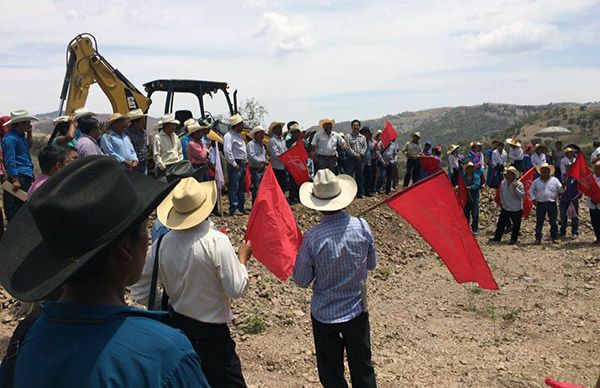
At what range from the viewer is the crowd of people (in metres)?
1.25

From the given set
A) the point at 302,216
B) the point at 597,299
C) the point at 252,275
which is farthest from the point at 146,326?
the point at 302,216

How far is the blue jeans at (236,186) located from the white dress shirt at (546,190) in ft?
22.8

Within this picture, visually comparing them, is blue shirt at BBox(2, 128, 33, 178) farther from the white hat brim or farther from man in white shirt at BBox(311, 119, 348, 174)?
man in white shirt at BBox(311, 119, 348, 174)

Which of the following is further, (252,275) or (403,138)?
(403,138)

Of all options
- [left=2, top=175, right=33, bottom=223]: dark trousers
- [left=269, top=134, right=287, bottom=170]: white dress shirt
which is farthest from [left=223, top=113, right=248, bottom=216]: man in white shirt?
[left=2, top=175, right=33, bottom=223]: dark trousers

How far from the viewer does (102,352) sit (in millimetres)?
1223

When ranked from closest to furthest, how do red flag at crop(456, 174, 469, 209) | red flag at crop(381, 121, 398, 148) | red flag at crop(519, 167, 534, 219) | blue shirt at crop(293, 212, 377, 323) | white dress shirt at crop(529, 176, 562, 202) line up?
blue shirt at crop(293, 212, 377, 323) → white dress shirt at crop(529, 176, 562, 202) → red flag at crop(456, 174, 469, 209) → red flag at crop(519, 167, 534, 219) → red flag at crop(381, 121, 398, 148)

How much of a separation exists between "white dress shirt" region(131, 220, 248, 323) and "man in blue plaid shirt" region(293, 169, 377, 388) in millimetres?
671

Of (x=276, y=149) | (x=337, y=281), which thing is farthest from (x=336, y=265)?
(x=276, y=149)

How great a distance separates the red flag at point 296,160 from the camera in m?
7.44

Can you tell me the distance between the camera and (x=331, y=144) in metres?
11.3

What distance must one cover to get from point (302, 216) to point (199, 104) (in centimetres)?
479

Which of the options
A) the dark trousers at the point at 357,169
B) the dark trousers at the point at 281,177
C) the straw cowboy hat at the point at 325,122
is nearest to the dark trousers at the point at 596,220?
the dark trousers at the point at 357,169

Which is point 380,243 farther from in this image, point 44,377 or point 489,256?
point 44,377
